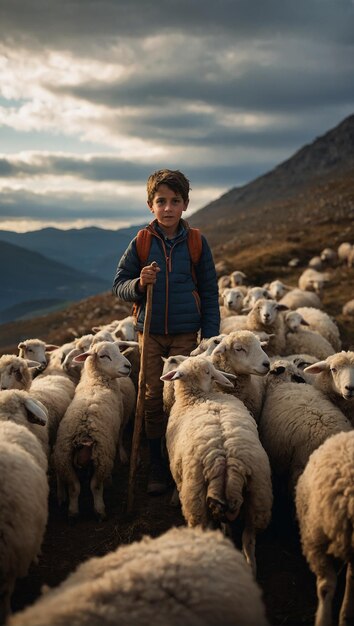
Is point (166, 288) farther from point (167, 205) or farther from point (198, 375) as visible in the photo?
point (198, 375)

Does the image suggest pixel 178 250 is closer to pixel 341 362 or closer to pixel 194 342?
pixel 194 342

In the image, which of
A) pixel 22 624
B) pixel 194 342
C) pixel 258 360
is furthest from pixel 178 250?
pixel 22 624

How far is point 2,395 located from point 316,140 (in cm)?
14800

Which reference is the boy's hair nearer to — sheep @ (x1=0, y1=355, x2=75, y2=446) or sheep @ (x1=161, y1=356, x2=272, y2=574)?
sheep @ (x1=161, y1=356, x2=272, y2=574)

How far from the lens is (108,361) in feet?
21.6

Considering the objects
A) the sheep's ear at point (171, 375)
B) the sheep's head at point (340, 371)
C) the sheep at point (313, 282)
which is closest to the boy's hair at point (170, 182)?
the sheep's ear at point (171, 375)

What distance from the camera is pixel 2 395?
4941 mm

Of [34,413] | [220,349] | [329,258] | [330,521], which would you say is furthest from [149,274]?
[329,258]

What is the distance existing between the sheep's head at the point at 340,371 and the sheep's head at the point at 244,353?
60 cm

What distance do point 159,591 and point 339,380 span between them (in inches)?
147

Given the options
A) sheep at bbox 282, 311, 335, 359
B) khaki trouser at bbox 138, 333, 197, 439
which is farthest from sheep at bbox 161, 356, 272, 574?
sheep at bbox 282, 311, 335, 359

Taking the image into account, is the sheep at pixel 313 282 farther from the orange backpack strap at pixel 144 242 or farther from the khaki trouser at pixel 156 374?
the orange backpack strap at pixel 144 242

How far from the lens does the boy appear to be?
5.44 m

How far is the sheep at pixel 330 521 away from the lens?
3236mm
